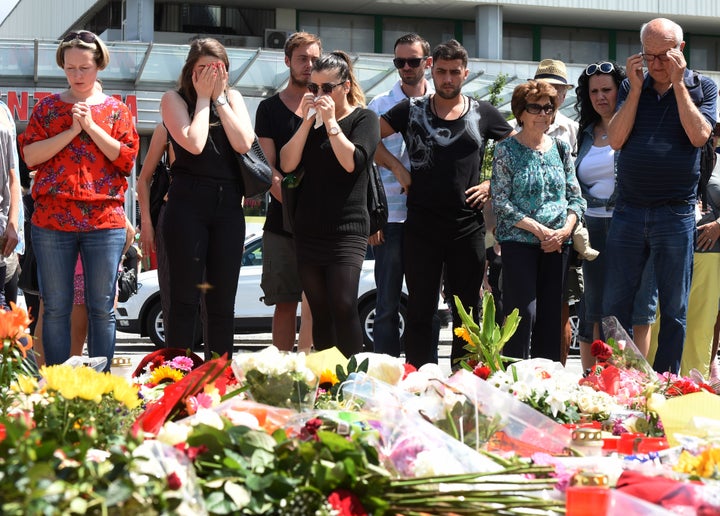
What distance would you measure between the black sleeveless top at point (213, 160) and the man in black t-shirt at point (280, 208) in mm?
711

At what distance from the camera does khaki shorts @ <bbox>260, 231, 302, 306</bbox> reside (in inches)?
253

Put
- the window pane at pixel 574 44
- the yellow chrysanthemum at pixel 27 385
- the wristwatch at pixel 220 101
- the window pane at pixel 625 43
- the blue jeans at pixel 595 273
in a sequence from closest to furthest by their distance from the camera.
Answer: the yellow chrysanthemum at pixel 27 385, the wristwatch at pixel 220 101, the blue jeans at pixel 595 273, the window pane at pixel 574 44, the window pane at pixel 625 43

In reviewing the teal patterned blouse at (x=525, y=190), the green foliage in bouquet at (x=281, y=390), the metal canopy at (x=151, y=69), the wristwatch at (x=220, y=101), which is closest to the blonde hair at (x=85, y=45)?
the wristwatch at (x=220, y=101)

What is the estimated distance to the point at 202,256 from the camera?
17.7 ft

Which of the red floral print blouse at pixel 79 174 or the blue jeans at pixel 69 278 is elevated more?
the red floral print blouse at pixel 79 174

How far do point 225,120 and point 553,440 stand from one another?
10.9 feet

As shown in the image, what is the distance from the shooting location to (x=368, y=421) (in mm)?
2395

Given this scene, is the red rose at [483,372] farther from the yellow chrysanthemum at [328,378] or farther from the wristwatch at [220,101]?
the wristwatch at [220,101]

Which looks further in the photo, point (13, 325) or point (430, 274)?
point (430, 274)

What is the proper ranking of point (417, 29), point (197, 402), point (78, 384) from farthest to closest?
point (417, 29), point (197, 402), point (78, 384)

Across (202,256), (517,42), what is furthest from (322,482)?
Answer: (517,42)

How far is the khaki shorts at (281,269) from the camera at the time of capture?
6.44m

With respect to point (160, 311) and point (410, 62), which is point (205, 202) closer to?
point (410, 62)

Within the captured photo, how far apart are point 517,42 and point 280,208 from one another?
31.8m
